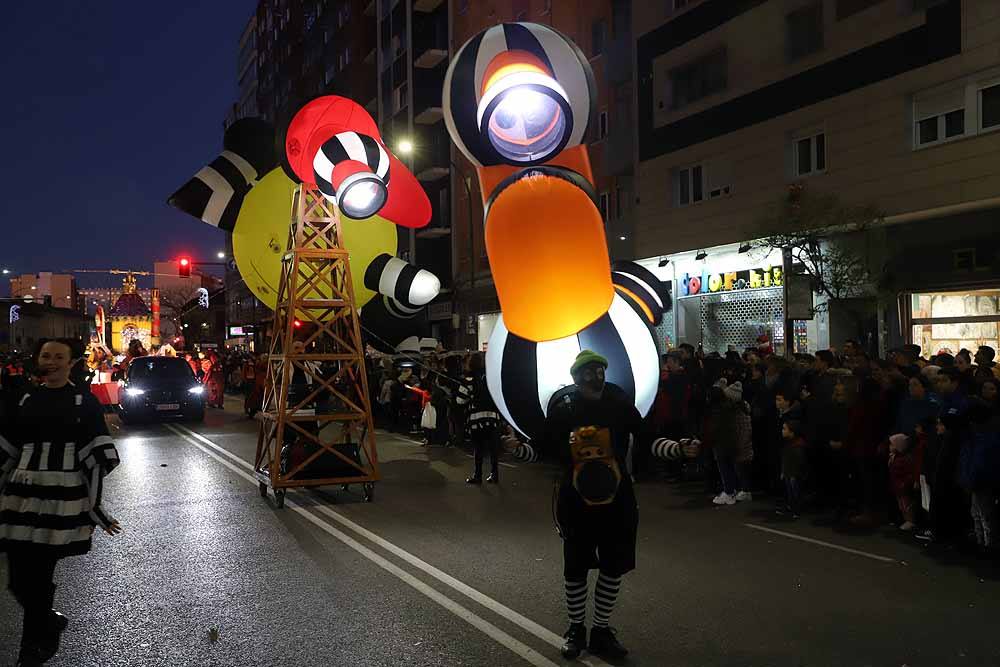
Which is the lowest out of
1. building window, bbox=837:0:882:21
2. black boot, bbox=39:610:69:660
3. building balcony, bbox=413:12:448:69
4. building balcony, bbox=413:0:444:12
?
black boot, bbox=39:610:69:660

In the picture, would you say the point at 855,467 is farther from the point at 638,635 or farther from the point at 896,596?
the point at 638,635

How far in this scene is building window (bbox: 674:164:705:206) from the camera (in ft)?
74.9

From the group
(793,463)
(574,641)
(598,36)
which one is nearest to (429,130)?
(598,36)

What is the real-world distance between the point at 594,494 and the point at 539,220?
346 centimetres

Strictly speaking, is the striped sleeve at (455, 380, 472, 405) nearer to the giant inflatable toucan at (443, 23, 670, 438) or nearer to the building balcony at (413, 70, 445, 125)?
the giant inflatable toucan at (443, 23, 670, 438)

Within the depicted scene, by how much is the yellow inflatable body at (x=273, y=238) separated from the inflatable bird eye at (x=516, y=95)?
12.2 feet

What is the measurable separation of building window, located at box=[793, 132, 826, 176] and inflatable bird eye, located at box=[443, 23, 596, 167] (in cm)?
1209

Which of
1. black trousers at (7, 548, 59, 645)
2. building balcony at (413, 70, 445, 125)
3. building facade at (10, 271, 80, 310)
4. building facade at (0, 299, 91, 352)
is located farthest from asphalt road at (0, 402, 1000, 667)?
building facade at (10, 271, 80, 310)

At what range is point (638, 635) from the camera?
5.78 m

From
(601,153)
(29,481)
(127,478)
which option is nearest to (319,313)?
(127,478)

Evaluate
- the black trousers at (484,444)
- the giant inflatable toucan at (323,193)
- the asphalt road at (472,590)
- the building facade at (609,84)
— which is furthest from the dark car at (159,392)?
the black trousers at (484,444)

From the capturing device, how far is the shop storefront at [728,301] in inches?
790

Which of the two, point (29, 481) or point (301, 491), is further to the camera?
point (301, 491)

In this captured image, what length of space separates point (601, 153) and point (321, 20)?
1461 inches
